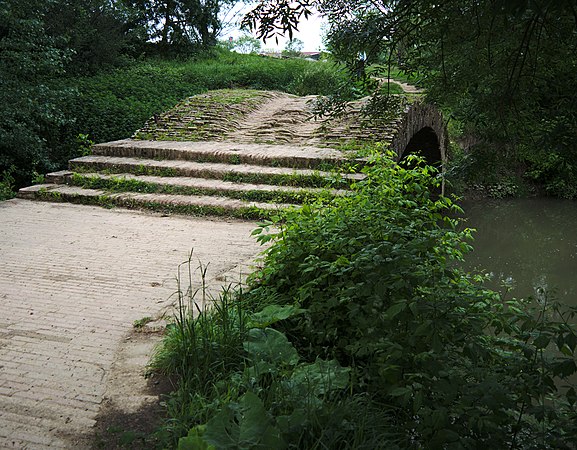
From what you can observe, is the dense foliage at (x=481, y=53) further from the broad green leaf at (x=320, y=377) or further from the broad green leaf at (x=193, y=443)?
the broad green leaf at (x=193, y=443)

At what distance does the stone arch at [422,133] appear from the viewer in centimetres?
965

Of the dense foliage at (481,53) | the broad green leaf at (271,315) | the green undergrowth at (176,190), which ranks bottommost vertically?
the broad green leaf at (271,315)

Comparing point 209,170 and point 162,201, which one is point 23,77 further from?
point 162,201

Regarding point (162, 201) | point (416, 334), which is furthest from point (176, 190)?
point (416, 334)

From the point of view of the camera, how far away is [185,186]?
26.2 ft

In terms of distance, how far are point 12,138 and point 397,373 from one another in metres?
8.38

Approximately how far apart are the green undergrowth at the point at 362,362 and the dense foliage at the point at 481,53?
3.05 ft

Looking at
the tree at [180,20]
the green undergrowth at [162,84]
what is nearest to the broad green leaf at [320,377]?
the green undergrowth at [162,84]

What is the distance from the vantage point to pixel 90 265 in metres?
5.18

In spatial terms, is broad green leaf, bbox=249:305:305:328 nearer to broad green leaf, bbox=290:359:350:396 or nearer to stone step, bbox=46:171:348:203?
broad green leaf, bbox=290:359:350:396

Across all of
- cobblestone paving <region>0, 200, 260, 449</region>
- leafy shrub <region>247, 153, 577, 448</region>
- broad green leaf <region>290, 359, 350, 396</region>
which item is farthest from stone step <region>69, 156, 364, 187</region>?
broad green leaf <region>290, 359, 350, 396</region>

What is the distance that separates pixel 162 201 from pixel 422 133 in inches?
297

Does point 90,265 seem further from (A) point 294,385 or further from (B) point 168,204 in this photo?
(A) point 294,385

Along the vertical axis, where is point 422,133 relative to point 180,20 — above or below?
below
